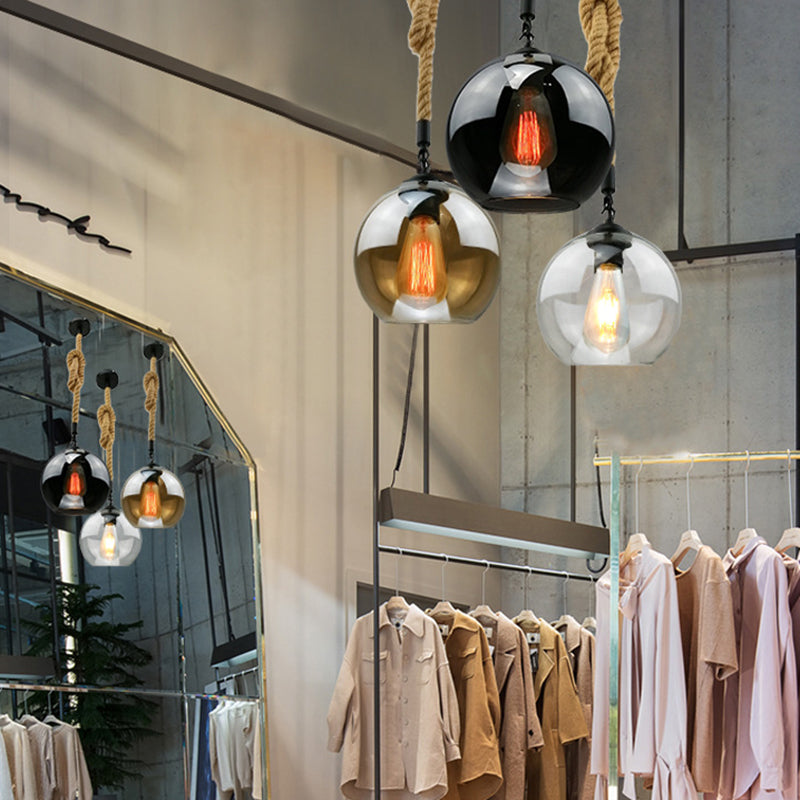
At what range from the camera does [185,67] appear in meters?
4.44

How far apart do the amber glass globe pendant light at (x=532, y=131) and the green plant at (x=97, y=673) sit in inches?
98.6

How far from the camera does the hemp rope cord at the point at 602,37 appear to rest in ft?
6.02

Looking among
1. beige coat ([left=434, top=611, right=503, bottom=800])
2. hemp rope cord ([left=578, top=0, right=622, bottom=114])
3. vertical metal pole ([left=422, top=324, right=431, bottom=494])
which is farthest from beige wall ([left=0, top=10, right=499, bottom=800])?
hemp rope cord ([left=578, top=0, right=622, bottom=114])

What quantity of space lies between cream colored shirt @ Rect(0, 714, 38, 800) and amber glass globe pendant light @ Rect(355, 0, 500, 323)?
7.19ft

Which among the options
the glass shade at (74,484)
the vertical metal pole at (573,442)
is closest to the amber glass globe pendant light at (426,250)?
the glass shade at (74,484)

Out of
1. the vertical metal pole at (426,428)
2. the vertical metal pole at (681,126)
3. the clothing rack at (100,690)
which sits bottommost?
the clothing rack at (100,690)

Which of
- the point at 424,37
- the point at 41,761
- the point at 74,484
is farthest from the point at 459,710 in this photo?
the point at 424,37

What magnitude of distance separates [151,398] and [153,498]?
0.35m

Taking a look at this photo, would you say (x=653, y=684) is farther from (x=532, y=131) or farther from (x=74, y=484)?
(x=532, y=131)

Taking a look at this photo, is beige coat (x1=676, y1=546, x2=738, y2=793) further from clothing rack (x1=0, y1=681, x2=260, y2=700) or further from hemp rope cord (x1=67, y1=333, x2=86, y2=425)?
hemp rope cord (x1=67, y1=333, x2=86, y2=425)

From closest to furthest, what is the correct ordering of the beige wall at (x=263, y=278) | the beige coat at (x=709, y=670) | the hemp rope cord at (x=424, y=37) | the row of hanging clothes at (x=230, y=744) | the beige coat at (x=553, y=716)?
the hemp rope cord at (x=424, y=37) < the beige coat at (x=709, y=670) < the beige wall at (x=263, y=278) < the row of hanging clothes at (x=230, y=744) < the beige coat at (x=553, y=716)

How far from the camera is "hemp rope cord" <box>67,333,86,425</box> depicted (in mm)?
4008

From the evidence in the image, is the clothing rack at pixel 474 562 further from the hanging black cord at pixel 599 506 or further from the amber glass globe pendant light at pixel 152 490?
the amber glass globe pendant light at pixel 152 490

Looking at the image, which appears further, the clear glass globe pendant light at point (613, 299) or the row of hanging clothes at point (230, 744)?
the row of hanging clothes at point (230, 744)
